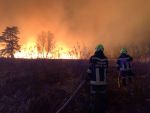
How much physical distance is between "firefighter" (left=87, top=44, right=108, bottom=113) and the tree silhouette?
19.2 metres

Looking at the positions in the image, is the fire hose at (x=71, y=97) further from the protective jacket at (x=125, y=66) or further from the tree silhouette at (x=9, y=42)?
the tree silhouette at (x=9, y=42)

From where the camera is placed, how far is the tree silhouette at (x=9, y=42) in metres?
33.8

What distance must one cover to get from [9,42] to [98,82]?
71.5 feet

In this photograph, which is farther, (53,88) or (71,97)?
(53,88)

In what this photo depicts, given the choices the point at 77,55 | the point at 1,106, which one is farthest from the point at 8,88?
the point at 77,55

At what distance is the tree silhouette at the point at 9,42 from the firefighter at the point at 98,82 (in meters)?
19.2

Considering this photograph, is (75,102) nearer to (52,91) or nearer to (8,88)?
(52,91)

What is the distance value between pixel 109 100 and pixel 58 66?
152 inches

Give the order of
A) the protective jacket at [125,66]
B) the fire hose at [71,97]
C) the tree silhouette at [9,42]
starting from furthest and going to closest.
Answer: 1. the tree silhouette at [9,42]
2. the protective jacket at [125,66]
3. the fire hose at [71,97]

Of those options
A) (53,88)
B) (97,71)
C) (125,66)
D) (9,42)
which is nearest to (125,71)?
(125,66)

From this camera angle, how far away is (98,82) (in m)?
14.4

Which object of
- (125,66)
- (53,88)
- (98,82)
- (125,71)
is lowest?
(53,88)

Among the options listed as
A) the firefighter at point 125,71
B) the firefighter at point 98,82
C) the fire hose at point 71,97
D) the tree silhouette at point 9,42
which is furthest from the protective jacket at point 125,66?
the tree silhouette at point 9,42

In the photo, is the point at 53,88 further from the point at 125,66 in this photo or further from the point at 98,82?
the point at 125,66
